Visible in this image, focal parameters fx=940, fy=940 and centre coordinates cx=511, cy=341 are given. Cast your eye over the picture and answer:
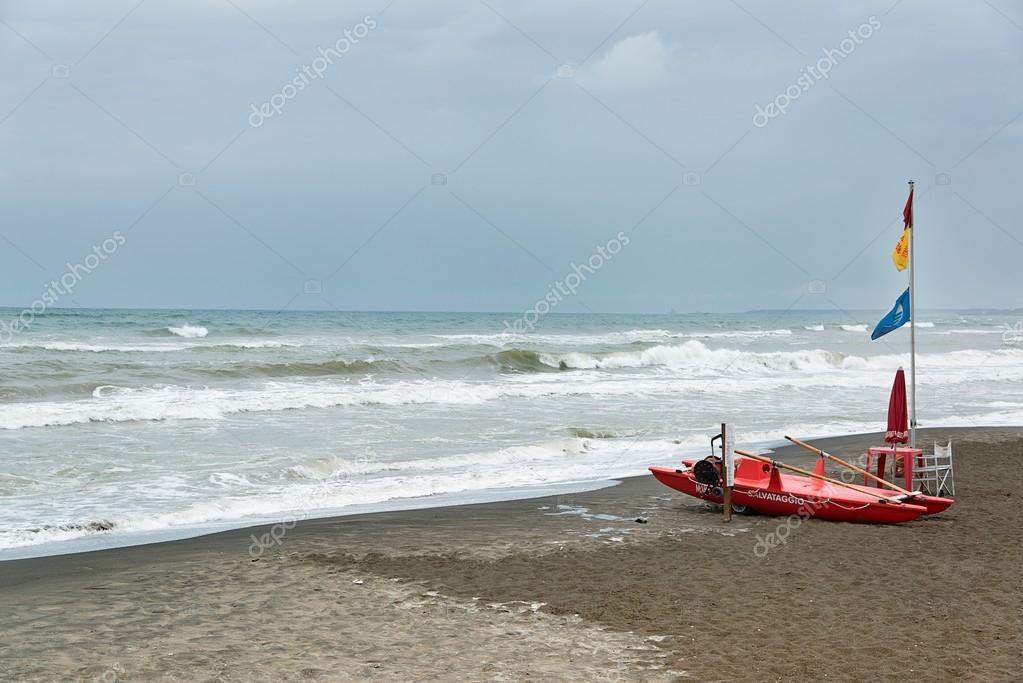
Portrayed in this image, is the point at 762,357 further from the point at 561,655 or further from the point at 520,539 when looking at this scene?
the point at 561,655

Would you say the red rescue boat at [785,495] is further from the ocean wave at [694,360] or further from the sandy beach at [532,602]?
the ocean wave at [694,360]

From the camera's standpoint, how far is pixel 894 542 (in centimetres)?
984

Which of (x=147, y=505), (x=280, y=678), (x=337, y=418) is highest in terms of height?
(x=337, y=418)

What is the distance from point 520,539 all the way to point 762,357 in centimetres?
3499

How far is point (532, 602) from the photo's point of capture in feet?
25.4

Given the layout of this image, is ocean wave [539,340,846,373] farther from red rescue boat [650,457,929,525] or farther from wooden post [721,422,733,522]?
wooden post [721,422,733,522]

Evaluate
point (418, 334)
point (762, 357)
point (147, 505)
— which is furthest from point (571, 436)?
point (418, 334)

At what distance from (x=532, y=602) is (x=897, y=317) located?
6.77 m

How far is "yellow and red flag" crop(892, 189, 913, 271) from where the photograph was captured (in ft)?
40.4

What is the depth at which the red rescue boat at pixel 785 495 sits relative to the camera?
35.1 ft

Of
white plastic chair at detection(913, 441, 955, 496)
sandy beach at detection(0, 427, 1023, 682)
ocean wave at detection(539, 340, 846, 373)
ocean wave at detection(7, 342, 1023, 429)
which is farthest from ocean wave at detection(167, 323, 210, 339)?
white plastic chair at detection(913, 441, 955, 496)

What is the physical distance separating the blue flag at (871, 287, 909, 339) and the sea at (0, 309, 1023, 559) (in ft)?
14.7

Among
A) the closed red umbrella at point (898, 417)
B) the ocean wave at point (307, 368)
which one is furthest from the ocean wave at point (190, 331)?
the closed red umbrella at point (898, 417)

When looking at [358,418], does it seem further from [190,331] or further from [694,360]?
[190,331]
